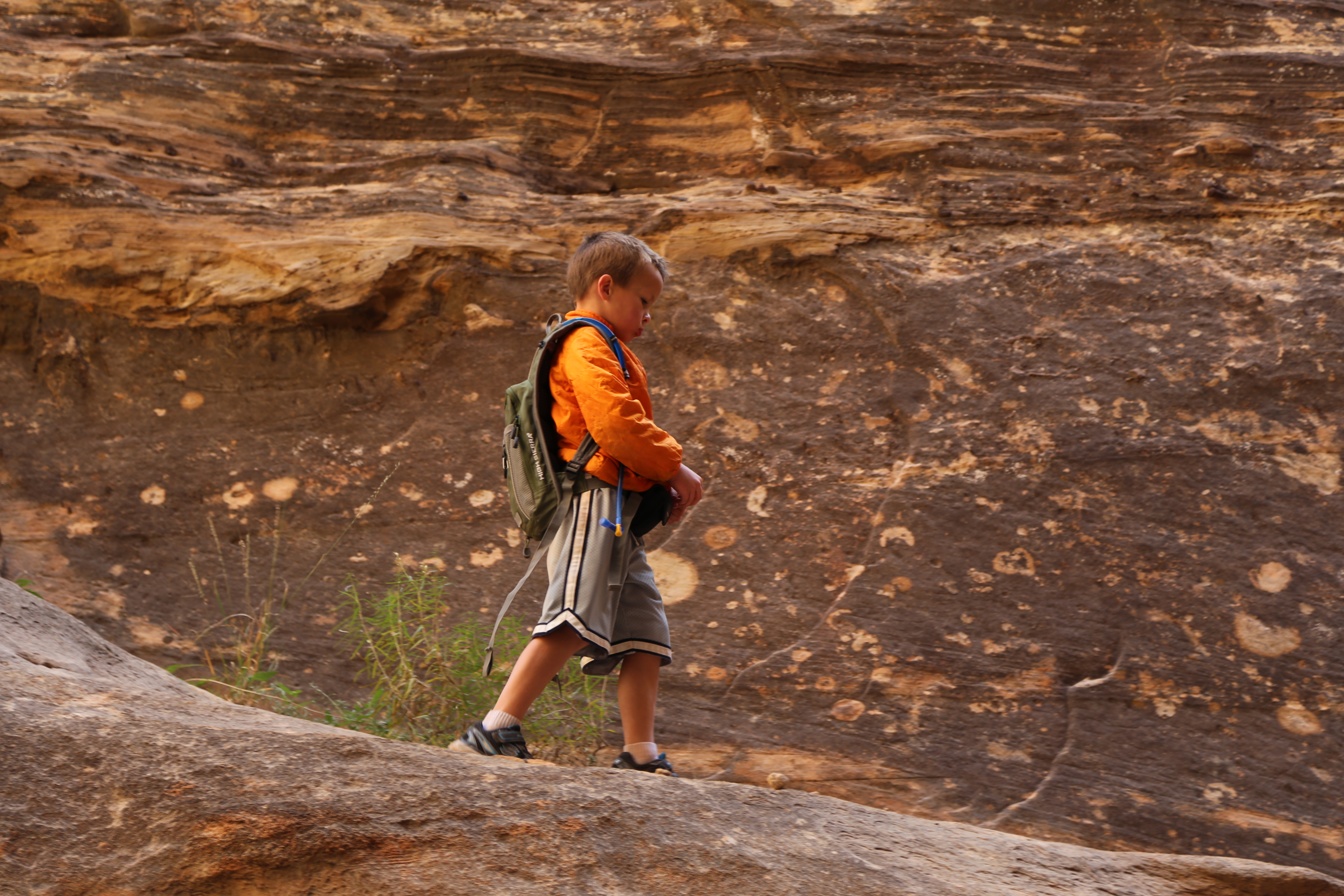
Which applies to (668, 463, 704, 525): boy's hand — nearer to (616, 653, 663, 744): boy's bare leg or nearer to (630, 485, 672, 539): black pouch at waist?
(630, 485, 672, 539): black pouch at waist

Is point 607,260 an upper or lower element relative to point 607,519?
upper

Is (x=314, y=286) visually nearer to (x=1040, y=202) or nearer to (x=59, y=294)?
(x=59, y=294)

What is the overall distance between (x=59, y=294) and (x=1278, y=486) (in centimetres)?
529

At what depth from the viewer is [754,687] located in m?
3.83

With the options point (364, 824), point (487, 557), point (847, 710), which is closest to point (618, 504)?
point (364, 824)

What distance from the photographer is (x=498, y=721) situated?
2.25 meters

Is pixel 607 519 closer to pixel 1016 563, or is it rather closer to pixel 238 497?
pixel 1016 563

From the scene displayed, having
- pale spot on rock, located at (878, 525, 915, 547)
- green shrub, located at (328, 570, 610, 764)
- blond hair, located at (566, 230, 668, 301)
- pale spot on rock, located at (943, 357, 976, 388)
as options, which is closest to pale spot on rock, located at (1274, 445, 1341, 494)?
pale spot on rock, located at (943, 357, 976, 388)

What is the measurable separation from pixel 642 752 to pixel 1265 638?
255 centimetres

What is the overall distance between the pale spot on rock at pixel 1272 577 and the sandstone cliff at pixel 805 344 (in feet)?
0.05

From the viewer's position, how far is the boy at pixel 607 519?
7.45 ft

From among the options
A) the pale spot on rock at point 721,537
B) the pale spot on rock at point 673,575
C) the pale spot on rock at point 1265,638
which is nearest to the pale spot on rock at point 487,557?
the pale spot on rock at point 673,575

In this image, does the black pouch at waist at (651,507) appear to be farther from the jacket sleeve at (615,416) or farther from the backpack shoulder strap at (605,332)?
the backpack shoulder strap at (605,332)

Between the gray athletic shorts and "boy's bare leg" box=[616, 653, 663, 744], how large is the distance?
0.08 ft
